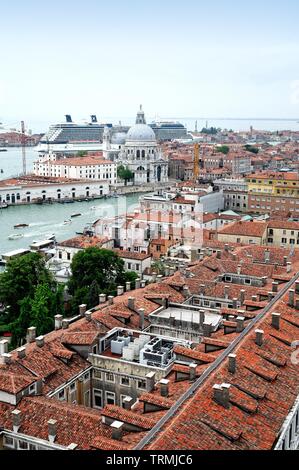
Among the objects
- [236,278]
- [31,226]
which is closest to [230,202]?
[31,226]

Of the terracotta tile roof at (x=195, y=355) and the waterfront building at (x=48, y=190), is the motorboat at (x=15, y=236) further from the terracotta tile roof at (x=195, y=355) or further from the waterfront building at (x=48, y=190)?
the terracotta tile roof at (x=195, y=355)

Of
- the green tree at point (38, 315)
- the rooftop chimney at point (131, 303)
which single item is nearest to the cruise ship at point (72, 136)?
the green tree at point (38, 315)

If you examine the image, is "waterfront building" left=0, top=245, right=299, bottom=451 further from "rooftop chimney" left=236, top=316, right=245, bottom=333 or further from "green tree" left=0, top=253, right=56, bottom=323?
"green tree" left=0, top=253, right=56, bottom=323

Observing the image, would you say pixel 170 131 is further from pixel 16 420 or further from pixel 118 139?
pixel 16 420

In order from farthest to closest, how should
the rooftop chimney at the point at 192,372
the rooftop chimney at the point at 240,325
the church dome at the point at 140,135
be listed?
the church dome at the point at 140,135 → the rooftop chimney at the point at 240,325 → the rooftop chimney at the point at 192,372

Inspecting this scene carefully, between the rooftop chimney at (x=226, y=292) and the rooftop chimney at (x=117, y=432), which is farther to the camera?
the rooftop chimney at (x=226, y=292)

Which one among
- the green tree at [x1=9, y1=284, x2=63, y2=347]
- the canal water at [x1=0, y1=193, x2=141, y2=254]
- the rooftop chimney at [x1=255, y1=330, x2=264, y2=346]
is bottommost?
the canal water at [x1=0, y1=193, x2=141, y2=254]

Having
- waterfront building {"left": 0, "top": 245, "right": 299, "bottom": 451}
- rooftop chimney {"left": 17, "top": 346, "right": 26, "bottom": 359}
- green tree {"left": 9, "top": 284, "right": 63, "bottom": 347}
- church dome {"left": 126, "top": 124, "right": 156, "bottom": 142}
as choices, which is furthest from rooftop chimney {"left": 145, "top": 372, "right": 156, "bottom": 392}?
church dome {"left": 126, "top": 124, "right": 156, "bottom": 142}
